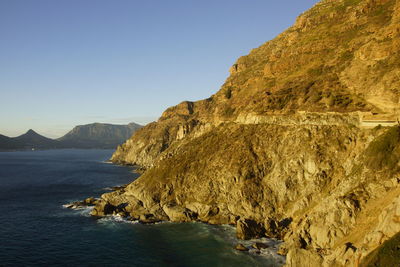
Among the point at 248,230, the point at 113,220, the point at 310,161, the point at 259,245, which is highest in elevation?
the point at 310,161

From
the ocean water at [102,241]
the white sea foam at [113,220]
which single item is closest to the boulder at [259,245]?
the ocean water at [102,241]

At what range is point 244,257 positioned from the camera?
181 ft

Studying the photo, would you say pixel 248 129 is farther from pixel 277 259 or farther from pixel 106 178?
pixel 106 178

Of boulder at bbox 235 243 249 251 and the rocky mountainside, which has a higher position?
the rocky mountainside

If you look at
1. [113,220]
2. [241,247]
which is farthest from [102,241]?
[241,247]

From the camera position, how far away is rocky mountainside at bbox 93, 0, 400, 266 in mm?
51938

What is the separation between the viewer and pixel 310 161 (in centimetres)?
7281

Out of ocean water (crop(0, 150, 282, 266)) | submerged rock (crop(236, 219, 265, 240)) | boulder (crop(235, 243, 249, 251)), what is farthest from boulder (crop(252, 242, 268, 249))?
submerged rock (crop(236, 219, 265, 240))

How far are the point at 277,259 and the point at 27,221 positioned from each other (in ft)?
207

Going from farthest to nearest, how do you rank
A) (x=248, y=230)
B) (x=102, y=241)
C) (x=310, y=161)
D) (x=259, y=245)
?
(x=310, y=161) → (x=248, y=230) → (x=102, y=241) → (x=259, y=245)

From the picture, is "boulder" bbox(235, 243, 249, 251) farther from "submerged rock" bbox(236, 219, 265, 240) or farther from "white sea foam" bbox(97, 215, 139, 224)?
"white sea foam" bbox(97, 215, 139, 224)

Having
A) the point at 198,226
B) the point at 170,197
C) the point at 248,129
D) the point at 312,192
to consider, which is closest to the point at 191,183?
the point at 170,197

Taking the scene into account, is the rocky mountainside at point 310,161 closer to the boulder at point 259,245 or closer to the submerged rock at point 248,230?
the submerged rock at point 248,230

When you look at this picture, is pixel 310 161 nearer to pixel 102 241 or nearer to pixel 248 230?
pixel 248 230
